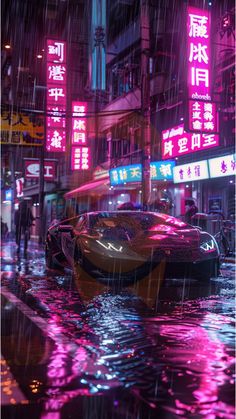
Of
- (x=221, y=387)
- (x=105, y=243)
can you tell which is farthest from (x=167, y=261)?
(x=221, y=387)

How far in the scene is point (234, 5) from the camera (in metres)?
16.3

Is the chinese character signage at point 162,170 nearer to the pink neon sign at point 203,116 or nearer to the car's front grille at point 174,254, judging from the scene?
the pink neon sign at point 203,116

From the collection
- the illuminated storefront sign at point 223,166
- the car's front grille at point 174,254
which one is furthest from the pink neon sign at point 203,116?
the car's front grille at point 174,254

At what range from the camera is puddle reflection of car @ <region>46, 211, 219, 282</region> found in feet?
25.4

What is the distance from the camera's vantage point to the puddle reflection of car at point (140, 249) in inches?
305

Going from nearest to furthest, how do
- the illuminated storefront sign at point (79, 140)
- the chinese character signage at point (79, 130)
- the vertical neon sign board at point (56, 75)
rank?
the vertical neon sign board at point (56, 75)
the illuminated storefront sign at point (79, 140)
the chinese character signage at point (79, 130)

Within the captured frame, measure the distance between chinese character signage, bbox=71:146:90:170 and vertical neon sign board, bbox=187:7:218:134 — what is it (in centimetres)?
1069

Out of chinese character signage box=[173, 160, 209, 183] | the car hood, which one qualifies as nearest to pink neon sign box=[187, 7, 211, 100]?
chinese character signage box=[173, 160, 209, 183]

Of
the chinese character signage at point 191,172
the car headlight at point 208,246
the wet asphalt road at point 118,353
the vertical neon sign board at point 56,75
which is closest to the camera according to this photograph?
the wet asphalt road at point 118,353

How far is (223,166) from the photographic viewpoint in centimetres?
1556

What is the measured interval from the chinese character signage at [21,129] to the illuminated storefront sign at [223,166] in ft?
31.6

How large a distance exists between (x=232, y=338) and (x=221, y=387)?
1518mm

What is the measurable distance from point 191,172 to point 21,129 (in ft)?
30.4

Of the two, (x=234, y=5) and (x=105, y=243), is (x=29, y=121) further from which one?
(x=105, y=243)
